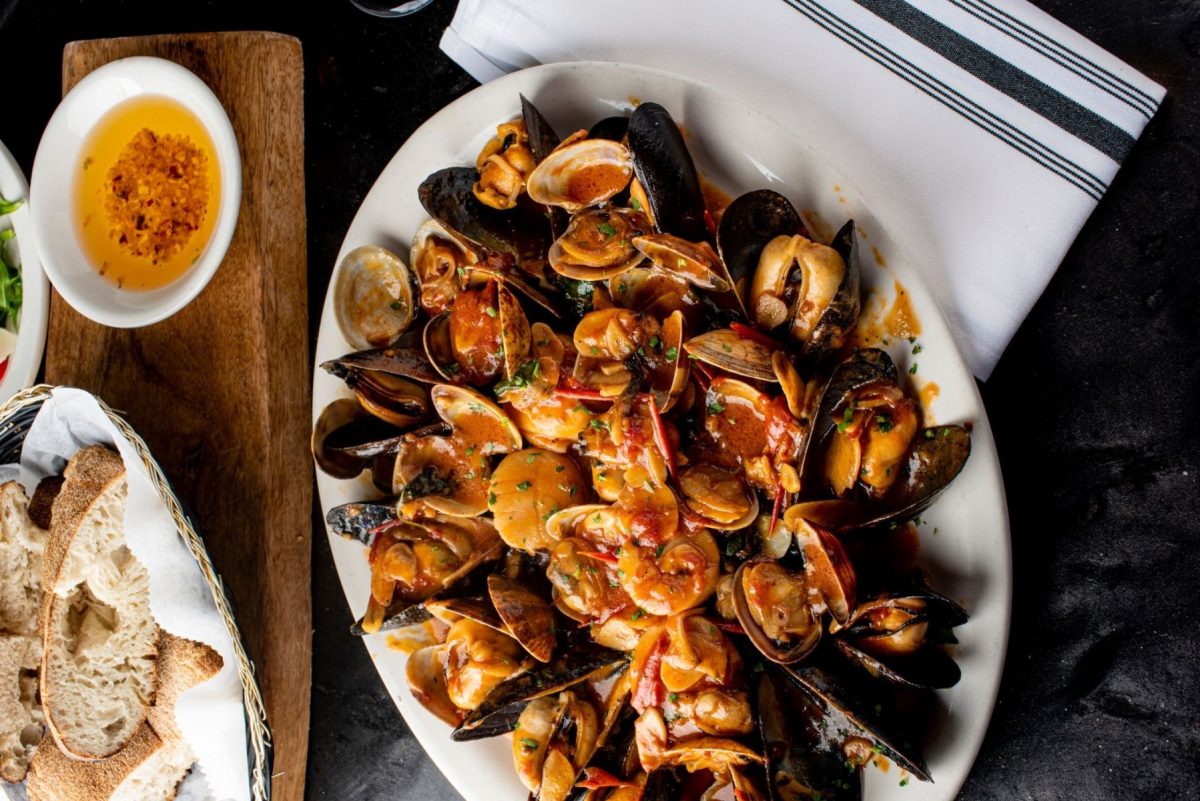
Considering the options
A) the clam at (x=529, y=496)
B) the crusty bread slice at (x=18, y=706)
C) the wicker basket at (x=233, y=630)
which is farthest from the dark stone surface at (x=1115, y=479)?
the crusty bread slice at (x=18, y=706)

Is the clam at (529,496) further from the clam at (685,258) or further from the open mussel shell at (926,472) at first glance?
the open mussel shell at (926,472)

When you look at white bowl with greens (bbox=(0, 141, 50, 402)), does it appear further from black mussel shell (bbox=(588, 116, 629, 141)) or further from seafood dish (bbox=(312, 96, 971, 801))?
black mussel shell (bbox=(588, 116, 629, 141))

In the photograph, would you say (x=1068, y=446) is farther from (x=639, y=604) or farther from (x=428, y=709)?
(x=428, y=709)

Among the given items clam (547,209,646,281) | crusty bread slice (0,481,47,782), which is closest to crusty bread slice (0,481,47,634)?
crusty bread slice (0,481,47,782)

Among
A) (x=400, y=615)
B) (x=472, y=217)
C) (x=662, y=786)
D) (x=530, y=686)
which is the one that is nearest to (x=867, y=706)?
(x=662, y=786)

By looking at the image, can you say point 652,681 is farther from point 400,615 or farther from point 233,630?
point 233,630

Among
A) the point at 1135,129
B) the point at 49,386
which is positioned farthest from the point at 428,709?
the point at 1135,129

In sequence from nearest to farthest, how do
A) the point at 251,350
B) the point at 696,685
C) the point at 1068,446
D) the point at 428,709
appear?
the point at 696,685
the point at 1068,446
the point at 428,709
the point at 251,350
